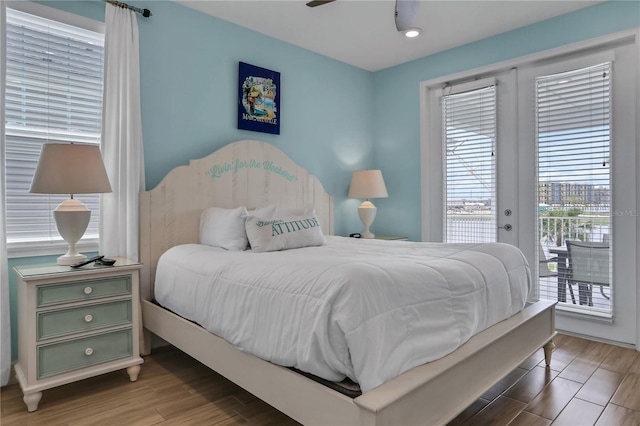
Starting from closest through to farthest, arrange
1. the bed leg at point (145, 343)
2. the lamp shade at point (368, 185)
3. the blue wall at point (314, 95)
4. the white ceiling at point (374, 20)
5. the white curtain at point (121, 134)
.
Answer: the white curtain at point (121, 134)
the bed leg at point (145, 343)
the blue wall at point (314, 95)
the white ceiling at point (374, 20)
the lamp shade at point (368, 185)

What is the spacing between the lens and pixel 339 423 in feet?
4.58

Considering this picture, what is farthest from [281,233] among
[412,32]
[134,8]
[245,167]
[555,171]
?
[555,171]

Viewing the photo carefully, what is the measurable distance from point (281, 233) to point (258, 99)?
54.3 inches

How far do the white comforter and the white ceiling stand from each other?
1.92 meters

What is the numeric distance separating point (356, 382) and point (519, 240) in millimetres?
2599

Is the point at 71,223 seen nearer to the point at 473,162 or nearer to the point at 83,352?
the point at 83,352

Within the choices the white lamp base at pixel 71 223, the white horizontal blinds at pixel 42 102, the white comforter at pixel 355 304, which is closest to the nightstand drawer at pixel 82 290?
the white lamp base at pixel 71 223

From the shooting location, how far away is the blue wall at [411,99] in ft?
10.9

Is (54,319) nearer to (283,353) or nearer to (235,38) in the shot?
(283,353)

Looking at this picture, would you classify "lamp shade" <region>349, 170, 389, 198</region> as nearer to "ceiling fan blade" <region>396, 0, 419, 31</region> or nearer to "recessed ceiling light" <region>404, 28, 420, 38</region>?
"recessed ceiling light" <region>404, 28, 420, 38</region>

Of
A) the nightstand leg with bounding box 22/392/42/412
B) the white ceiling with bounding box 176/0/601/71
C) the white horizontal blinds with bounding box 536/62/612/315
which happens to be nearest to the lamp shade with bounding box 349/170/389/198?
the white ceiling with bounding box 176/0/601/71

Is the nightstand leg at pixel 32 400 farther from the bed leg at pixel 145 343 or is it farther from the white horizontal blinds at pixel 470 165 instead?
the white horizontal blinds at pixel 470 165

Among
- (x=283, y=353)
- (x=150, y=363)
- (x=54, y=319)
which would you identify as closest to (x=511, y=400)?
(x=283, y=353)

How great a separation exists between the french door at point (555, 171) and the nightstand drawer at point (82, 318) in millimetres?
2969
